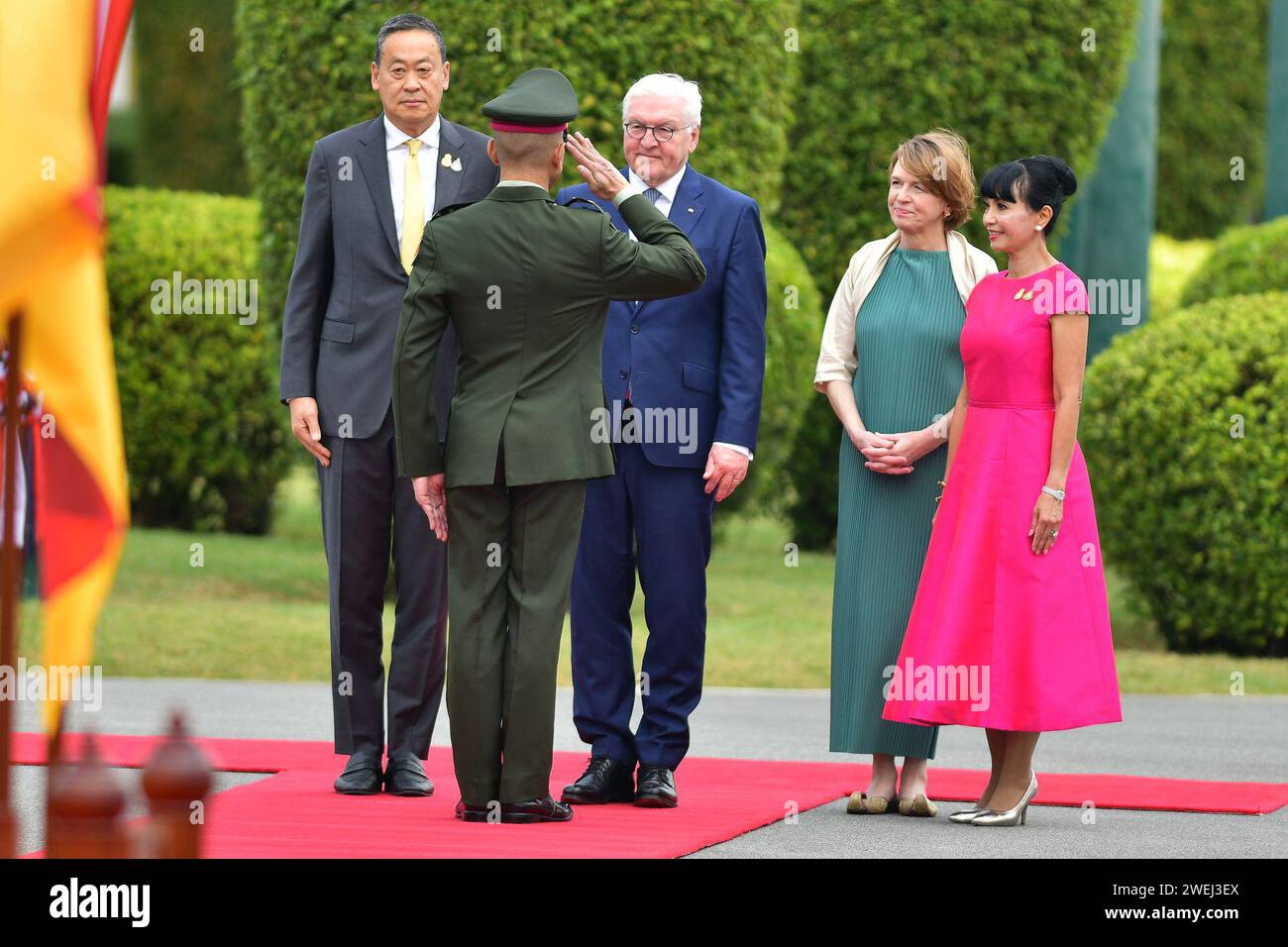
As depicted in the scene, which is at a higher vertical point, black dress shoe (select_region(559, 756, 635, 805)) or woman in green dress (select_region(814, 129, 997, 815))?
woman in green dress (select_region(814, 129, 997, 815))

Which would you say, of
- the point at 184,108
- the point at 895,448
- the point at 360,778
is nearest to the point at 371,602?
the point at 360,778

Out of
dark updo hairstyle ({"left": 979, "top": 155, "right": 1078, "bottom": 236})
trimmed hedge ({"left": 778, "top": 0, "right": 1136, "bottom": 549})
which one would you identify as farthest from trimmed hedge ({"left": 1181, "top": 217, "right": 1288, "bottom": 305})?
dark updo hairstyle ({"left": 979, "top": 155, "right": 1078, "bottom": 236})

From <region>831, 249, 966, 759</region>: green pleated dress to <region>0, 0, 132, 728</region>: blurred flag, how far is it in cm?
369

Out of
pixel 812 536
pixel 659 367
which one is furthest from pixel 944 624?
pixel 812 536

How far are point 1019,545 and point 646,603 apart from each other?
1073 mm

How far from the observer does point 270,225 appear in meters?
10.7

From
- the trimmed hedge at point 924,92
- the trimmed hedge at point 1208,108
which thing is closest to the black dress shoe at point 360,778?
the trimmed hedge at point 924,92

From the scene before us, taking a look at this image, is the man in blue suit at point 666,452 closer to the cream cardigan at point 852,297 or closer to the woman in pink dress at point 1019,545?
the cream cardigan at point 852,297

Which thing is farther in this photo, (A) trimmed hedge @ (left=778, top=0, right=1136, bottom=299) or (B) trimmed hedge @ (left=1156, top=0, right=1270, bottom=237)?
(B) trimmed hedge @ (left=1156, top=0, right=1270, bottom=237)

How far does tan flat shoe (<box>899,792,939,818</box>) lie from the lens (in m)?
5.73

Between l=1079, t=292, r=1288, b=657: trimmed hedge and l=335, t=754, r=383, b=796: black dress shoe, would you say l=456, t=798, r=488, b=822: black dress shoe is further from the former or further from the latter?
l=1079, t=292, r=1288, b=657: trimmed hedge

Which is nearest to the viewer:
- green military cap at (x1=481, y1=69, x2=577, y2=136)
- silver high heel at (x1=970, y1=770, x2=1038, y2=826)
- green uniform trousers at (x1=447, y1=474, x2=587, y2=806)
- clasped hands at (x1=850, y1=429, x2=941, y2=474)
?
green military cap at (x1=481, y1=69, x2=577, y2=136)

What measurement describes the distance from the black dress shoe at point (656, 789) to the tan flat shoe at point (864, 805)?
503 millimetres

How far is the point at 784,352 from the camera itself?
12.3m
